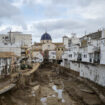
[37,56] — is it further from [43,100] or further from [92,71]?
[43,100]

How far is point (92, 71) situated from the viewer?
27.0m

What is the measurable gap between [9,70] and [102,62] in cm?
1990

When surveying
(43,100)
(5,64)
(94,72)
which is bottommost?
(43,100)

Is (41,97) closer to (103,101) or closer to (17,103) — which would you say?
(17,103)

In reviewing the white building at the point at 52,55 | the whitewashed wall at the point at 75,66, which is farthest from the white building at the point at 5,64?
the white building at the point at 52,55

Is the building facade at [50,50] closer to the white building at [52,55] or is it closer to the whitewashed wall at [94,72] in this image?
the white building at [52,55]

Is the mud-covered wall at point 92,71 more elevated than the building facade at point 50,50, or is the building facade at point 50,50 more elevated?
the building facade at point 50,50

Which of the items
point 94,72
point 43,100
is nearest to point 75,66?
point 94,72

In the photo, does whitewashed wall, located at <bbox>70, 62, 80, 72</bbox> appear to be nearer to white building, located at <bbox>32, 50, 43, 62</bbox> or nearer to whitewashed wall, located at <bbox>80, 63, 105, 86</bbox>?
whitewashed wall, located at <bbox>80, 63, 105, 86</bbox>

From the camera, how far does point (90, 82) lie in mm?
27141

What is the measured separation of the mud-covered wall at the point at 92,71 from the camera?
22.8 m

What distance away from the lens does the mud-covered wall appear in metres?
22.8

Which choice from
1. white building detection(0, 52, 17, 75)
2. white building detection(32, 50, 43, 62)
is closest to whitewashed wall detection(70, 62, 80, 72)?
white building detection(0, 52, 17, 75)

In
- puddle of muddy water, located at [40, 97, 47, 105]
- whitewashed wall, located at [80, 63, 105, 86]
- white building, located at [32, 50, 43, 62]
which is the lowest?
puddle of muddy water, located at [40, 97, 47, 105]
